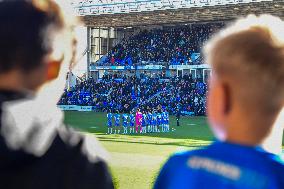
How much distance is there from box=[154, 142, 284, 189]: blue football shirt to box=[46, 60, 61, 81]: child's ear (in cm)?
49

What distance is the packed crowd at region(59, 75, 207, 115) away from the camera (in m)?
35.7

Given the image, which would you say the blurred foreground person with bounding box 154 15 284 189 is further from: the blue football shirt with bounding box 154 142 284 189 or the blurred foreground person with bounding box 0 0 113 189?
the blurred foreground person with bounding box 0 0 113 189

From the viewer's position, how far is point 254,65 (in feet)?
4.96

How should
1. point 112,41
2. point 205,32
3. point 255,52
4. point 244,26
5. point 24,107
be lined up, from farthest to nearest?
point 112,41, point 205,32, point 244,26, point 255,52, point 24,107

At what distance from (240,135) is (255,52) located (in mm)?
261

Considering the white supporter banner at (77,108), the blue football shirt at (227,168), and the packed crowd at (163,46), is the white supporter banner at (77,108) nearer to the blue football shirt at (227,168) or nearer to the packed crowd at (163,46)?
the packed crowd at (163,46)

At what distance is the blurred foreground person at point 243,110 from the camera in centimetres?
151

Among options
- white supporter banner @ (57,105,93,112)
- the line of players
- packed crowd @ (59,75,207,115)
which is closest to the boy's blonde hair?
the line of players

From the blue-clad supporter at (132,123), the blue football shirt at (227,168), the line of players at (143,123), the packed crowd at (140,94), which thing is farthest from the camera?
the packed crowd at (140,94)

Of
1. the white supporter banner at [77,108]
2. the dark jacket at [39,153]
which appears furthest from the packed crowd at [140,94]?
the dark jacket at [39,153]

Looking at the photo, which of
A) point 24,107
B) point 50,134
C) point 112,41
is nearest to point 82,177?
point 50,134

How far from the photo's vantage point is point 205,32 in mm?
42719

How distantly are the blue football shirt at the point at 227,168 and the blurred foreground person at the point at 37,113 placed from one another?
0.94 feet

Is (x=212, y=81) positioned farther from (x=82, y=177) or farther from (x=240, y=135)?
(x=82, y=177)
